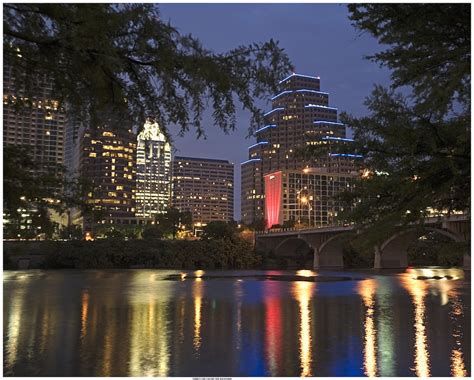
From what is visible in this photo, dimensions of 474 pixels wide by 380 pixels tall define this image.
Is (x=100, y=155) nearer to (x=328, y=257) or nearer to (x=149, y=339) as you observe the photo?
(x=149, y=339)

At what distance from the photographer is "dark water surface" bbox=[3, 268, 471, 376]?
12992 mm

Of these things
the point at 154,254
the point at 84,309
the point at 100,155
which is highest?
the point at 100,155

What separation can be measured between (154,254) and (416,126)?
3338 inches

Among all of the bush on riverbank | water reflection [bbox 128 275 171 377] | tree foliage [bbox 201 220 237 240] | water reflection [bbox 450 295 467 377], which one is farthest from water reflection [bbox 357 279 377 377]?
tree foliage [bbox 201 220 237 240]

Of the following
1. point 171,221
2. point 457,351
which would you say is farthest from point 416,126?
point 171,221

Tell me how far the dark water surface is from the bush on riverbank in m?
52.4

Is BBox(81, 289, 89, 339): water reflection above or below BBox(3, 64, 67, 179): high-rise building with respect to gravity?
below

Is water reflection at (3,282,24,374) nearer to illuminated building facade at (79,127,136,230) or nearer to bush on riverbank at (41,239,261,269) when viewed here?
illuminated building facade at (79,127,136,230)

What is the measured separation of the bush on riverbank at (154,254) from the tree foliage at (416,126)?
76.6 metres

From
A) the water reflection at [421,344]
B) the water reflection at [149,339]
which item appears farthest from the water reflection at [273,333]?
the water reflection at [421,344]

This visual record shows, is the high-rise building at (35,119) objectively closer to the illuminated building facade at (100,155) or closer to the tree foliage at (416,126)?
the illuminated building facade at (100,155)

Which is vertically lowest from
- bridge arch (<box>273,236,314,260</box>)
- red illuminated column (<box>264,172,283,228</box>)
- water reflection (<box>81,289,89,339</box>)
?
water reflection (<box>81,289,89,339</box>)

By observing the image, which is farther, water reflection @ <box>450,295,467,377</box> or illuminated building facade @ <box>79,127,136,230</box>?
water reflection @ <box>450,295,467,377</box>

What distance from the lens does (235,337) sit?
57.9 feet
